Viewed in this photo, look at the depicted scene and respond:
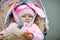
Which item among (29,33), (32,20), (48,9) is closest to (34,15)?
(32,20)

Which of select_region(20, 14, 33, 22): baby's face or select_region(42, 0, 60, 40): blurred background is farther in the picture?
select_region(42, 0, 60, 40): blurred background

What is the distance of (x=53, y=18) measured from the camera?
1465 mm

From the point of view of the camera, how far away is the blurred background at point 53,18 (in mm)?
1446

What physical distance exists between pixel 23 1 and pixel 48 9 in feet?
1.43

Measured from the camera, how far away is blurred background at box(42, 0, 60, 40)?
145 centimetres

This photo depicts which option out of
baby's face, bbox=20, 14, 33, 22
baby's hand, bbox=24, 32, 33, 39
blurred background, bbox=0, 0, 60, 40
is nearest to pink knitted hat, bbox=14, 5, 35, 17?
baby's face, bbox=20, 14, 33, 22

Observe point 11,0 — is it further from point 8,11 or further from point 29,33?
point 29,33

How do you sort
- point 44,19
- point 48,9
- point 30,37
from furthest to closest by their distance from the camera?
point 48,9
point 44,19
point 30,37

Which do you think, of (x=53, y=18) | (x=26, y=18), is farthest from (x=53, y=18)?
(x=26, y=18)

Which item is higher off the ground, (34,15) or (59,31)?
(34,15)

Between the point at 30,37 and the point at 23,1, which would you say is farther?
the point at 23,1

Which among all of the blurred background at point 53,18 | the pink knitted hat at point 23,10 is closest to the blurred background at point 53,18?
the blurred background at point 53,18

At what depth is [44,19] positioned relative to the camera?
1.05 metres

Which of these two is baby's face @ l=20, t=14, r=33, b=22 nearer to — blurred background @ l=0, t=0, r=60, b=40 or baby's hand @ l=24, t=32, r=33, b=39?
baby's hand @ l=24, t=32, r=33, b=39
